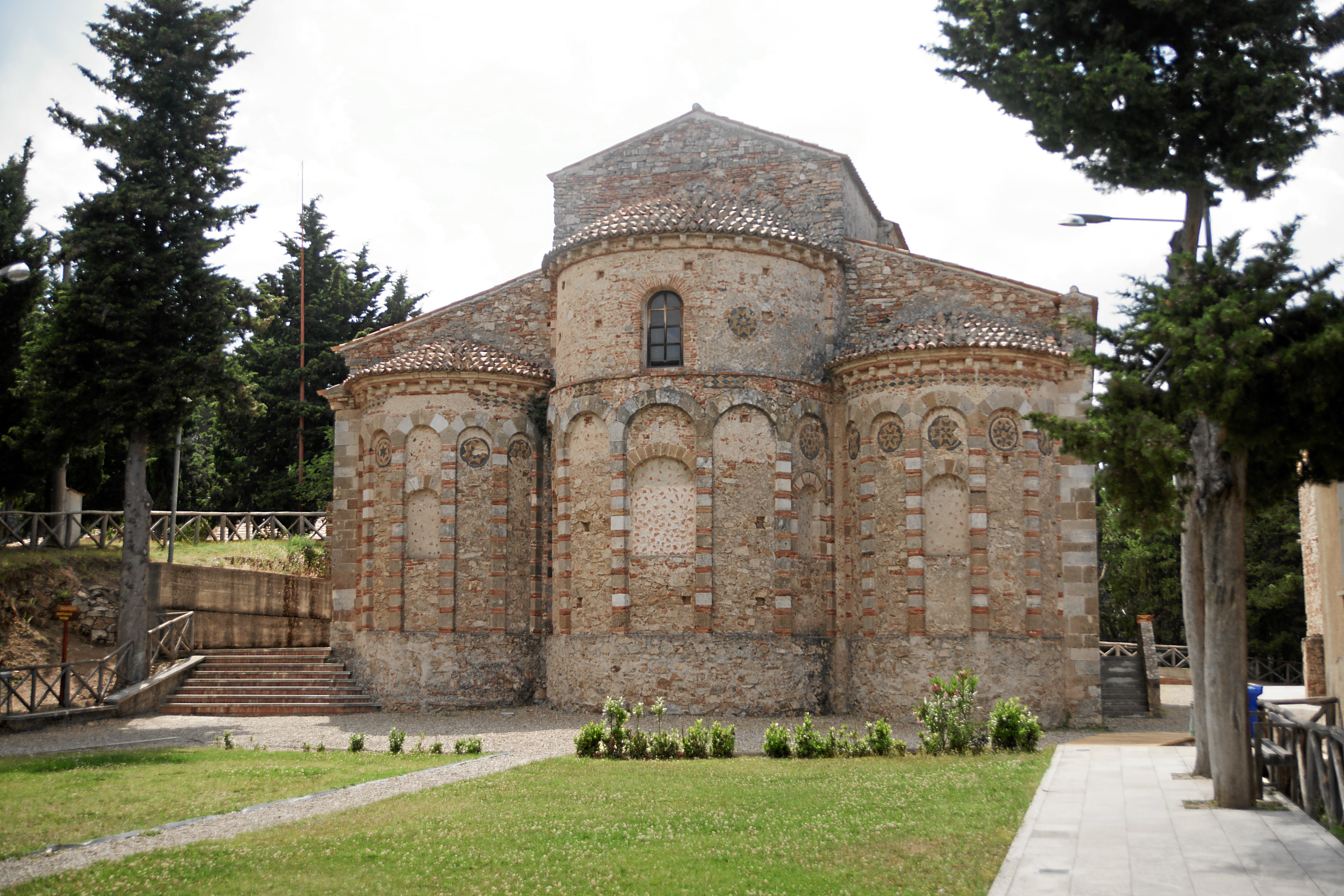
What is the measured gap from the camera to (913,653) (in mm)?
22609

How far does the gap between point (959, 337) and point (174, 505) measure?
25.3m

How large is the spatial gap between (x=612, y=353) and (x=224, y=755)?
38.0 ft

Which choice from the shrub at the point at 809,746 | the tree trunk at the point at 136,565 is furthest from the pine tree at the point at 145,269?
the shrub at the point at 809,746

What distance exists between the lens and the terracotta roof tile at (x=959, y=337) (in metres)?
23.0

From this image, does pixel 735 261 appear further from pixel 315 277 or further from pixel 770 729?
pixel 315 277

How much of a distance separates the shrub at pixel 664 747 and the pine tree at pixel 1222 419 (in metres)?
8.07

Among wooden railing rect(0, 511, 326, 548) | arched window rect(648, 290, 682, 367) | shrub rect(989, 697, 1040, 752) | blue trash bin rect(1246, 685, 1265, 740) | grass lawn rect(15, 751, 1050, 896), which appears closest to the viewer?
grass lawn rect(15, 751, 1050, 896)

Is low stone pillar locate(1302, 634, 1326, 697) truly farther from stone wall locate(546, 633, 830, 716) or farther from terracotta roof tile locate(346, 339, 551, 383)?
terracotta roof tile locate(346, 339, 551, 383)

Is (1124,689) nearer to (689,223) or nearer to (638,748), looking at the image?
(638,748)

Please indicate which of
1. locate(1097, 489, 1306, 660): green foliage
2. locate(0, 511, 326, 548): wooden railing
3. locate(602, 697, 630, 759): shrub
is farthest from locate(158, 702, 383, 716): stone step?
locate(1097, 489, 1306, 660): green foliage

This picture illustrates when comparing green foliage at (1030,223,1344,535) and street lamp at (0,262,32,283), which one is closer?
green foliage at (1030,223,1344,535)

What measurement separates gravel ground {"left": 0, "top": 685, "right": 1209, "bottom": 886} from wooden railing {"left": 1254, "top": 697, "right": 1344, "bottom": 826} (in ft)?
21.8

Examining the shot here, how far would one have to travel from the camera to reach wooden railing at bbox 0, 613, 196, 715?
69.3 feet

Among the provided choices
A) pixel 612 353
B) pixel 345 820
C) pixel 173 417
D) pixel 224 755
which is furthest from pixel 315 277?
pixel 345 820
